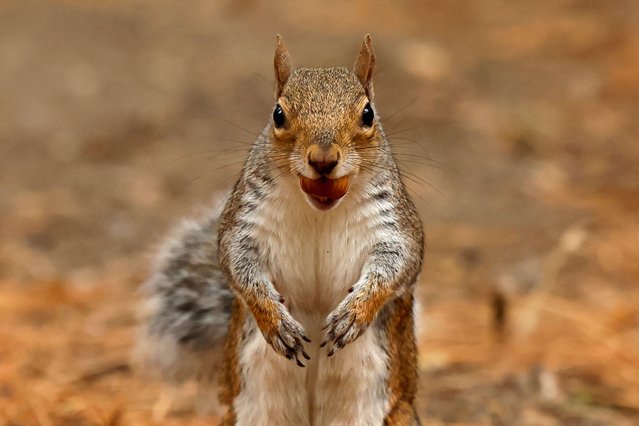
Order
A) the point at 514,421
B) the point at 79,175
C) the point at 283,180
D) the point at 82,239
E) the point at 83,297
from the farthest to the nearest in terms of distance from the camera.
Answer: the point at 79,175 < the point at 82,239 < the point at 83,297 < the point at 514,421 < the point at 283,180

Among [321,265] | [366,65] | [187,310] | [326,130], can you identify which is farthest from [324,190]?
[187,310]

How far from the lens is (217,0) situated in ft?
26.2

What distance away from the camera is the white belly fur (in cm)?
253

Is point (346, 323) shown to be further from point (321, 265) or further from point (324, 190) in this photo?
point (324, 190)

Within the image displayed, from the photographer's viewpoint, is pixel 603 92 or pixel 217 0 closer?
pixel 603 92

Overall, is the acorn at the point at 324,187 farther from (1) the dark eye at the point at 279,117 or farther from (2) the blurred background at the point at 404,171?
(2) the blurred background at the point at 404,171

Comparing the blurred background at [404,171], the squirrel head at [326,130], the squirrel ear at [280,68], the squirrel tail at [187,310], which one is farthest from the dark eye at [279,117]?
the squirrel tail at [187,310]

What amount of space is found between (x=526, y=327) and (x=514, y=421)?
2.64ft

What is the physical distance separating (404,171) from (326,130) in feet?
2.50

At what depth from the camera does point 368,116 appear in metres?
2.51

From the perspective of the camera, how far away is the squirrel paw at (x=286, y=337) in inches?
98.0

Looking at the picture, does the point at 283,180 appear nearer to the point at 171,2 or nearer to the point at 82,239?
the point at 82,239

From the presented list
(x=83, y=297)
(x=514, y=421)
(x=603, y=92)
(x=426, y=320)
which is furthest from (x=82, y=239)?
(x=603, y=92)

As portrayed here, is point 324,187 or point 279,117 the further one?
point 279,117
